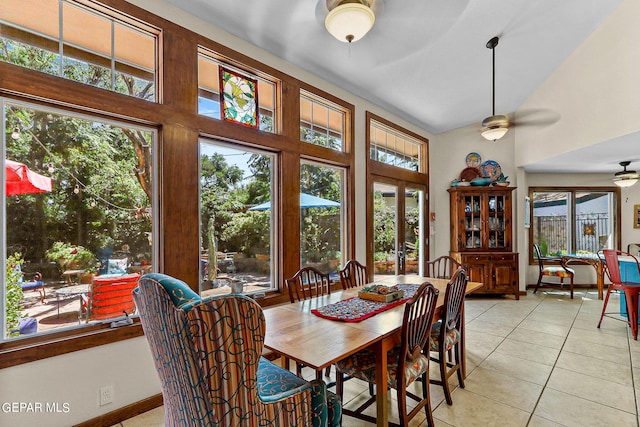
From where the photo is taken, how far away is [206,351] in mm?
1051

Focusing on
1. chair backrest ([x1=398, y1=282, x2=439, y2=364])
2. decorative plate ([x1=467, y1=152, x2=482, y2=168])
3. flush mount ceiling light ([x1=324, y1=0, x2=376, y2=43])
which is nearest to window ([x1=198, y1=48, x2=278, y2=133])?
flush mount ceiling light ([x1=324, y1=0, x2=376, y2=43])

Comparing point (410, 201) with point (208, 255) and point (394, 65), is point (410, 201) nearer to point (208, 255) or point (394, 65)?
point (394, 65)

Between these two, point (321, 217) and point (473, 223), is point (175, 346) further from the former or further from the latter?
point (473, 223)

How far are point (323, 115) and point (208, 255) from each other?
2219 millimetres

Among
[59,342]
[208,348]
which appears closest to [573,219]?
[208,348]

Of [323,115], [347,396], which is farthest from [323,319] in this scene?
[323,115]

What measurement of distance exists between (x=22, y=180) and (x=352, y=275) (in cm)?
272

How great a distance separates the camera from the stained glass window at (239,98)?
2932mm

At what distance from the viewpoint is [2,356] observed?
1790mm

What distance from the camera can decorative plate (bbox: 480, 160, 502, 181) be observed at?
597cm

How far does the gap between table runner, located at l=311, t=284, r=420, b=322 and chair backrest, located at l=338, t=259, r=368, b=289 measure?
658mm

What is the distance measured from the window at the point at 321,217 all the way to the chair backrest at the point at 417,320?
6.12 feet

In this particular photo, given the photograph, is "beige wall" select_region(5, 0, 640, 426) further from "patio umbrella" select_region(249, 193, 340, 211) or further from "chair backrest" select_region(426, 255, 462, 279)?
"chair backrest" select_region(426, 255, 462, 279)

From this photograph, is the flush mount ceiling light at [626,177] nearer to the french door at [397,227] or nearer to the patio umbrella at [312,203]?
the french door at [397,227]
